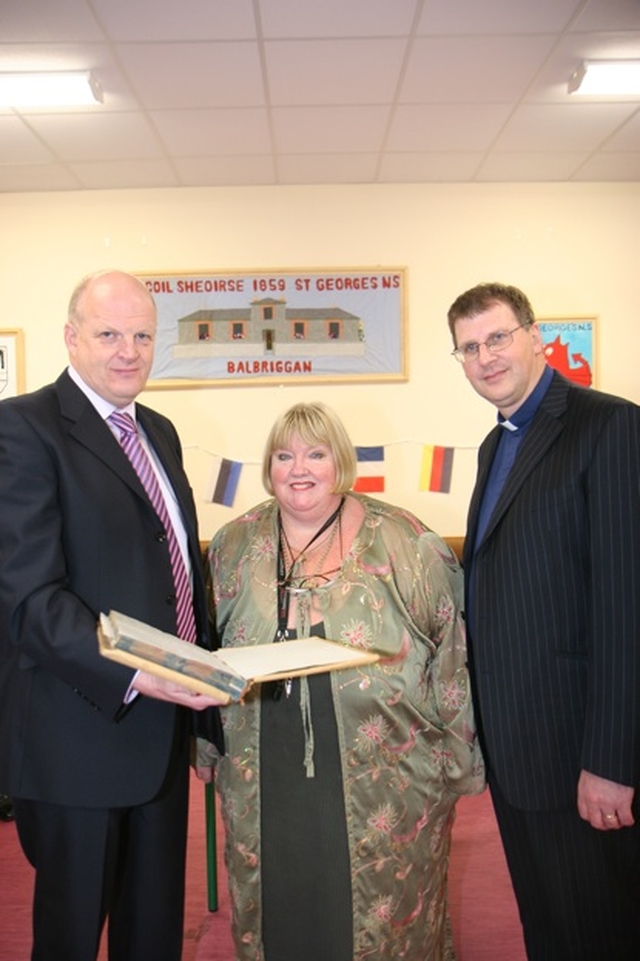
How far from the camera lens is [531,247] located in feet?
15.6

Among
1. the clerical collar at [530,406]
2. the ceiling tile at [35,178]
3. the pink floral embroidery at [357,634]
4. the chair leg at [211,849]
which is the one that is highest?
the ceiling tile at [35,178]

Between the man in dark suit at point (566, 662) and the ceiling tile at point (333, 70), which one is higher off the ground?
the ceiling tile at point (333, 70)

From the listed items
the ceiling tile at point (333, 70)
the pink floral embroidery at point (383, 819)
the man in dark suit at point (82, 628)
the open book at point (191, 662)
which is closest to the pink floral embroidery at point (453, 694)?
the pink floral embroidery at point (383, 819)

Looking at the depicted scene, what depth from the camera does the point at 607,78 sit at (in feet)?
11.6

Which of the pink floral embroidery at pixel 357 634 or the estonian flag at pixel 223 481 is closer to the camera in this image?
the pink floral embroidery at pixel 357 634

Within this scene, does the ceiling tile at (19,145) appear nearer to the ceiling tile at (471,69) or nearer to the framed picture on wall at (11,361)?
the framed picture on wall at (11,361)

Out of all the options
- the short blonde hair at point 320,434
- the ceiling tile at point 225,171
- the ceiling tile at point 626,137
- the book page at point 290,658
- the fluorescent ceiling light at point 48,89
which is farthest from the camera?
the ceiling tile at point 225,171

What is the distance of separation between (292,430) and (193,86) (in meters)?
2.41

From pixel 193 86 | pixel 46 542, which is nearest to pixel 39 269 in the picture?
pixel 193 86

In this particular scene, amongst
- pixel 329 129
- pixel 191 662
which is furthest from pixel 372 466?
pixel 191 662

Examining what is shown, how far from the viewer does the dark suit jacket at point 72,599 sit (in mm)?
1427

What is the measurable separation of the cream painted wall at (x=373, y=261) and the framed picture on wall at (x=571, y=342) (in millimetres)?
65

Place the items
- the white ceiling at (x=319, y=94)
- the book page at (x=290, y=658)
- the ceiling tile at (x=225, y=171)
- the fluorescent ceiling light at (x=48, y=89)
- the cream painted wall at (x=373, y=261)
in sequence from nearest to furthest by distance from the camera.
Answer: the book page at (x=290, y=658) → the white ceiling at (x=319, y=94) → the fluorescent ceiling light at (x=48, y=89) → the ceiling tile at (x=225, y=171) → the cream painted wall at (x=373, y=261)

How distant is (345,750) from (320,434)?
0.75 meters
